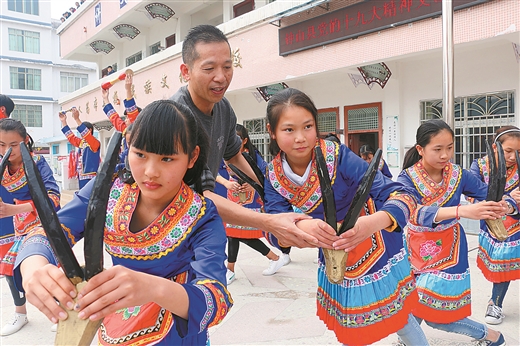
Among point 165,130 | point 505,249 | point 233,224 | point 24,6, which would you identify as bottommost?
point 505,249

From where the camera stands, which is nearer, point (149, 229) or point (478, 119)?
point (149, 229)

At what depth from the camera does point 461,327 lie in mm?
2428

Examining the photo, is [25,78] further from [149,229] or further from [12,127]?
[149,229]

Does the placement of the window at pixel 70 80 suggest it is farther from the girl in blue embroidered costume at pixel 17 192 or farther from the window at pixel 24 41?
the girl in blue embroidered costume at pixel 17 192

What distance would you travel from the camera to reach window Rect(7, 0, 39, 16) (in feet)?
89.5

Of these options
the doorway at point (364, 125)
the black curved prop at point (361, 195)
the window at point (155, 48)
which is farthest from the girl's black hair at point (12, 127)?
the window at point (155, 48)

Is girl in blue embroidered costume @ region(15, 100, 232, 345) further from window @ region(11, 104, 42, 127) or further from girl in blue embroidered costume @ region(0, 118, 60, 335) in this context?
window @ region(11, 104, 42, 127)

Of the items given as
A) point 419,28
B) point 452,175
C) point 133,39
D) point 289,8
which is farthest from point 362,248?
point 133,39

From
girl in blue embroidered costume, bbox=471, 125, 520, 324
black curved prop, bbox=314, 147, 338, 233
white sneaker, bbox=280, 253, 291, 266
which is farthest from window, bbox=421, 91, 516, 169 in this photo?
black curved prop, bbox=314, 147, 338, 233

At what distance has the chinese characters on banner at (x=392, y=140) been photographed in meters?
7.34

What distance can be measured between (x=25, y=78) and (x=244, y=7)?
23468mm

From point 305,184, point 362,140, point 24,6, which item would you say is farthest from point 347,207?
point 24,6

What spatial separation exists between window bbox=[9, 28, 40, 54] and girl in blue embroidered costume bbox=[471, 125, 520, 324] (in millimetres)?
31539

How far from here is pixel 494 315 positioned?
299 centimetres
